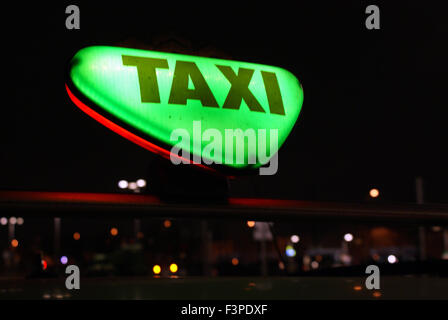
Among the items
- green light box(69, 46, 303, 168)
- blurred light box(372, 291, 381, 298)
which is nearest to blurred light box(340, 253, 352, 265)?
green light box(69, 46, 303, 168)

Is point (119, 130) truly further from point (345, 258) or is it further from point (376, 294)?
point (345, 258)

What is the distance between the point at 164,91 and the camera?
283 cm

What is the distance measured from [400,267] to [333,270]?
0.39m

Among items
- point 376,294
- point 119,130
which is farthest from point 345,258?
point 376,294

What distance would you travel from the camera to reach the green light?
2.84 metres

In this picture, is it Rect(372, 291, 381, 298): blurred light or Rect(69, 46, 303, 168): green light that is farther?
Rect(69, 46, 303, 168): green light

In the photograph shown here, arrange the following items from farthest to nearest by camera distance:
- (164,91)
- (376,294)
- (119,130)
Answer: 1. (119,130)
2. (164,91)
3. (376,294)

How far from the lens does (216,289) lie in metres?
2.05

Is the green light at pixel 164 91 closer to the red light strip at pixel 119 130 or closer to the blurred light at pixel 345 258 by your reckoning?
the red light strip at pixel 119 130

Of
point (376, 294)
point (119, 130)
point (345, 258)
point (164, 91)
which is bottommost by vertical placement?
point (345, 258)

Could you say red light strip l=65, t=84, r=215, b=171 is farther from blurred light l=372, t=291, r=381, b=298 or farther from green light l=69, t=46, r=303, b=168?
blurred light l=372, t=291, r=381, b=298

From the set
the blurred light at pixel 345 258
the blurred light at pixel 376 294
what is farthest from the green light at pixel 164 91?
the blurred light at pixel 345 258
